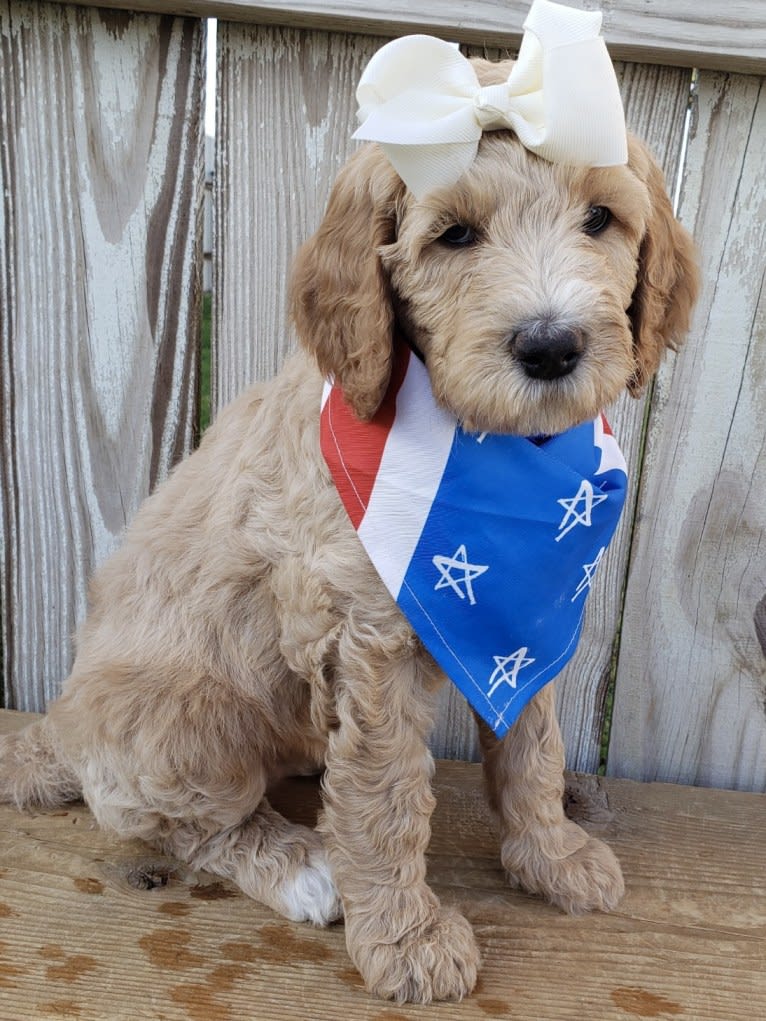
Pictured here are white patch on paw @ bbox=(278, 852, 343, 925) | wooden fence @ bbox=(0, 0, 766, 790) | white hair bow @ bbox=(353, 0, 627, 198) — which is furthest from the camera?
wooden fence @ bbox=(0, 0, 766, 790)

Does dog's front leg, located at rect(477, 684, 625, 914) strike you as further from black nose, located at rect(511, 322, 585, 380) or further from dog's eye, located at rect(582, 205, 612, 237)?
dog's eye, located at rect(582, 205, 612, 237)

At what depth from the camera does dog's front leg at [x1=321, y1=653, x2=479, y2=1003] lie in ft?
6.39

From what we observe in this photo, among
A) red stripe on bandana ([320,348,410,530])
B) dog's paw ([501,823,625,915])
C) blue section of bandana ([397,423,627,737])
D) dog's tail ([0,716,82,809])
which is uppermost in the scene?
red stripe on bandana ([320,348,410,530])

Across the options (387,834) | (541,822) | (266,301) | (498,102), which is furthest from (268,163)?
(541,822)

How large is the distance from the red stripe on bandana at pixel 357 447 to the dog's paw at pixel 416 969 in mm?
954

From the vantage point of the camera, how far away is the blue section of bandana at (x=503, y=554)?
75.4 inches

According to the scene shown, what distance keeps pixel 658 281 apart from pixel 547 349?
0.53 meters

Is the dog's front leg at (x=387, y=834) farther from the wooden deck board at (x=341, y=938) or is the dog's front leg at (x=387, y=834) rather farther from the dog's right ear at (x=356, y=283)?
the dog's right ear at (x=356, y=283)

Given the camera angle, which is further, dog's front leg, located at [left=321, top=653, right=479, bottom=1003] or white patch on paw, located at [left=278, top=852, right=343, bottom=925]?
white patch on paw, located at [left=278, top=852, right=343, bottom=925]

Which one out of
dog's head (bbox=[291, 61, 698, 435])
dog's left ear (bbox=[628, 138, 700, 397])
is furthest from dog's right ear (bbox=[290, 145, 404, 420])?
dog's left ear (bbox=[628, 138, 700, 397])

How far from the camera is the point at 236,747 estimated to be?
2234 millimetres

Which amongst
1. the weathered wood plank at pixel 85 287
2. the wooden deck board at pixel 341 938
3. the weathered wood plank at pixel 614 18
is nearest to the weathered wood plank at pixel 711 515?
the weathered wood plank at pixel 614 18

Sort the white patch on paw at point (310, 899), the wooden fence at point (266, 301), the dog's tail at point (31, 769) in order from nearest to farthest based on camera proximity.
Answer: the white patch on paw at point (310, 899) < the wooden fence at point (266, 301) < the dog's tail at point (31, 769)

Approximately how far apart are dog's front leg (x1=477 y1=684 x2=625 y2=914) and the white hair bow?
4.28 ft
